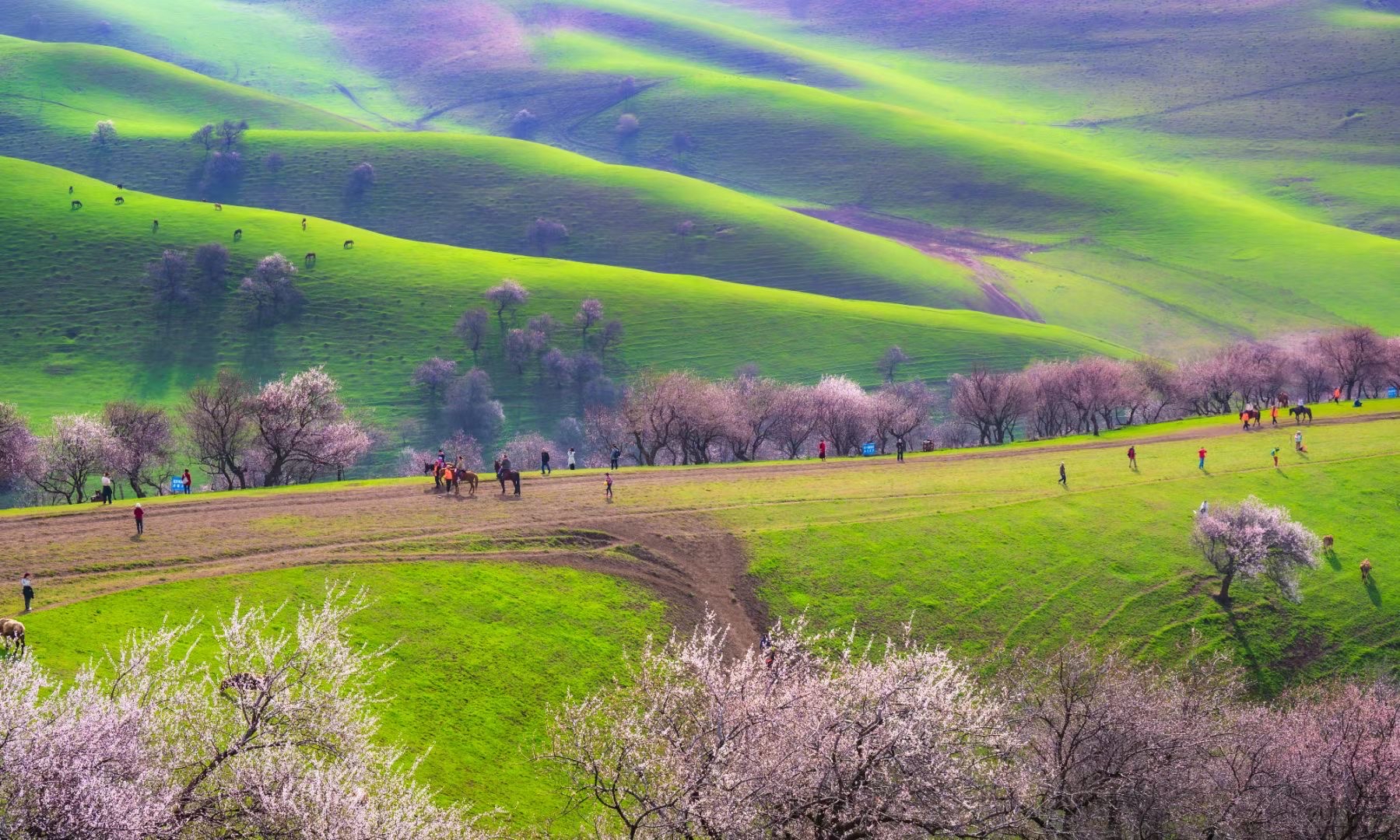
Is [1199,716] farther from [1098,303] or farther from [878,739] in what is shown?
[1098,303]

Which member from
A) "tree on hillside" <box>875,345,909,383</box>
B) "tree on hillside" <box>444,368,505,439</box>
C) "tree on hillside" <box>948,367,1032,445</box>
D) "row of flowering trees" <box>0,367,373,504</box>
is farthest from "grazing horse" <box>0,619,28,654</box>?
"tree on hillside" <box>875,345,909,383</box>

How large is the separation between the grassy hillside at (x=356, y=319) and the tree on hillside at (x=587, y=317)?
1714 millimetres

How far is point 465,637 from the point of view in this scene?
183 ft

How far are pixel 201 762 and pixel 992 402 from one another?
318 feet

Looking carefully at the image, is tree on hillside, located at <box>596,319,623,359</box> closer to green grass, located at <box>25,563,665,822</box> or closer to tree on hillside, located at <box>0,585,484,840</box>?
green grass, located at <box>25,563,665,822</box>

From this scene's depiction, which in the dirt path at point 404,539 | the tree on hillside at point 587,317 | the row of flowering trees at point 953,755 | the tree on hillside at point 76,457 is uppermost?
the tree on hillside at point 587,317

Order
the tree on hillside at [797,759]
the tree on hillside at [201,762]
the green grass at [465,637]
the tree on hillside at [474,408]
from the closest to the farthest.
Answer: the tree on hillside at [201,762] < the tree on hillside at [797,759] < the green grass at [465,637] < the tree on hillside at [474,408]

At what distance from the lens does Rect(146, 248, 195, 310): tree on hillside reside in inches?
5694

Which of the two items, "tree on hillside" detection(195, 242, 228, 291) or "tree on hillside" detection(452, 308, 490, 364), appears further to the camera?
"tree on hillside" detection(195, 242, 228, 291)

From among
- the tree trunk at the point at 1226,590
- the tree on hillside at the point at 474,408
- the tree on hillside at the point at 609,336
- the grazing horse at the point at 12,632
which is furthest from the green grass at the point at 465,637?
the tree on hillside at the point at 609,336

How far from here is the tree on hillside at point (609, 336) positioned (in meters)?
148

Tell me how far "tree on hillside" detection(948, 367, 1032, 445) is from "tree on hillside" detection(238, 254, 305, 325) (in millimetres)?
78200

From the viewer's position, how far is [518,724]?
5097cm

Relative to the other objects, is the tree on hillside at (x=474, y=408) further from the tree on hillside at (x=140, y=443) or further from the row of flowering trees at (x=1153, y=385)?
the row of flowering trees at (x=1153, y=385)
